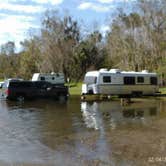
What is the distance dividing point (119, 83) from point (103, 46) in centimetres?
3871

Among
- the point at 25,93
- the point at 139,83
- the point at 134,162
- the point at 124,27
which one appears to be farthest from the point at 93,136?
the point at 124,27

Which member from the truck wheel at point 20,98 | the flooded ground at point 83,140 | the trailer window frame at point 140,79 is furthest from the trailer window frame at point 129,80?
the flooded ground at point 83,140

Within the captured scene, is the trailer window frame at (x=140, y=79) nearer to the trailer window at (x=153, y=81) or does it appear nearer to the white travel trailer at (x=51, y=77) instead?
the trailer window at (x=153, y=81)

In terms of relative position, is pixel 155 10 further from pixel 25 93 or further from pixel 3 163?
pixel 3 163

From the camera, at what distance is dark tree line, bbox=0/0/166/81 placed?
2131 inches

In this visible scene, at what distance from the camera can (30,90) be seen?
3788cm

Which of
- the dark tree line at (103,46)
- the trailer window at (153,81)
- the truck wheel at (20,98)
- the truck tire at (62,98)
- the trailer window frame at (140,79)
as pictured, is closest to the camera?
the truck wheel at (20,98)

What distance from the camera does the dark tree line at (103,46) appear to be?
54.1 metres

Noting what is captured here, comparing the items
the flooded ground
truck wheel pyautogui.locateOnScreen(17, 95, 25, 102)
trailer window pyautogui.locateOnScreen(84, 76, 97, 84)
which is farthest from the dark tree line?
the flooded ground

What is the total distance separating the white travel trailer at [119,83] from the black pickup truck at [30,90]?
234 cm

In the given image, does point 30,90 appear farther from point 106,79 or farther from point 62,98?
point 106,79

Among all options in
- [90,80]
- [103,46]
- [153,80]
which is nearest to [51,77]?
[90,80]

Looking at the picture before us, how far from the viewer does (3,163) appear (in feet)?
36.8

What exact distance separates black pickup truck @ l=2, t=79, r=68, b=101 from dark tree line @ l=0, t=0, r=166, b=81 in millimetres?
15268
